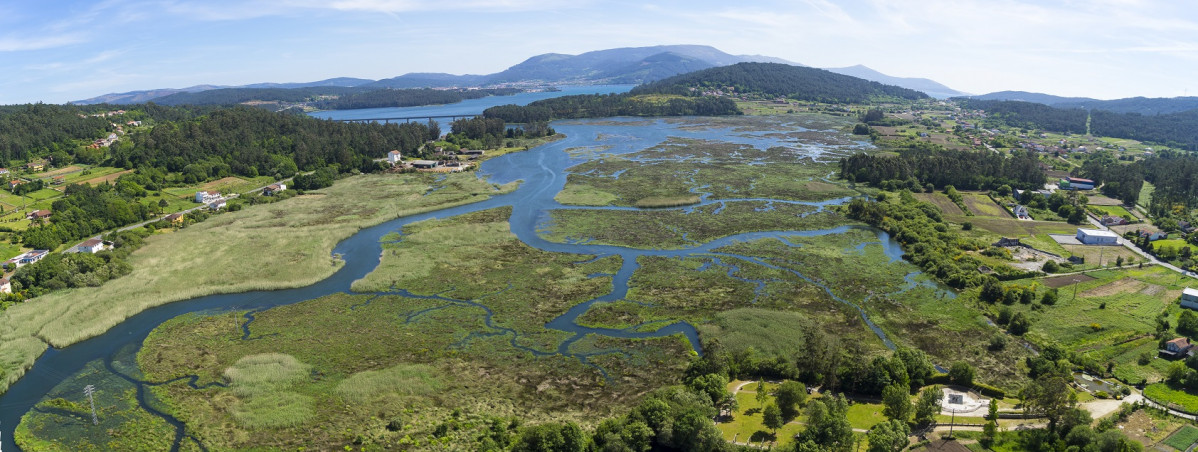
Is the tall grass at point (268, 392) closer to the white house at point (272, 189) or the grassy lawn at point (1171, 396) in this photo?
the grassy lawn at point (1171, 396)

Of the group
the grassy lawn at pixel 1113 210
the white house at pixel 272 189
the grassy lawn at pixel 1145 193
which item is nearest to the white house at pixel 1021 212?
the grassy lawn at pixel 1113 210

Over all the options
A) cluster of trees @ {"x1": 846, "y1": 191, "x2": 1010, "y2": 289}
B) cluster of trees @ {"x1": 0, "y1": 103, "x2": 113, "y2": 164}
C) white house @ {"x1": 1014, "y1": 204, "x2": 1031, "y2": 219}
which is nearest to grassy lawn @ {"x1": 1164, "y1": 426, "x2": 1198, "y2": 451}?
Result: cluster of trees @ {"x1": 846, "y1": 191, "x2": 1010, "y2": 289}

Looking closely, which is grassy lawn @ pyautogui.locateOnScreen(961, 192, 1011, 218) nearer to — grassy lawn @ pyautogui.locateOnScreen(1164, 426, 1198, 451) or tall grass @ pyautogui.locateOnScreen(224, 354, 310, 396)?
grassy lawn @ pyautogui.locateOnScreen(1164, 426, 1198, 451)

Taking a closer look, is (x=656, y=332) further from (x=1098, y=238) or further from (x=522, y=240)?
(x=1098, y=238)

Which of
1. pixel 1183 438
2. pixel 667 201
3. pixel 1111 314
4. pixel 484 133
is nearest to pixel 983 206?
pixel 1111 314

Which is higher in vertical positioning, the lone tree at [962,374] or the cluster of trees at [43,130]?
the cluster of trees at [43,130]
